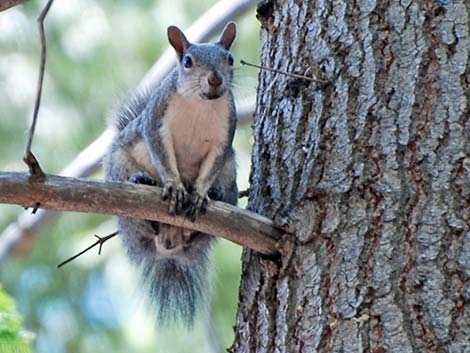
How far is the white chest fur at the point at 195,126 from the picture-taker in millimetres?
2068

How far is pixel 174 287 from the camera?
2271 millimetres

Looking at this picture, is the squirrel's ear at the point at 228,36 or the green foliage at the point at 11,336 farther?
the squirrel's ear at the point at 228,36

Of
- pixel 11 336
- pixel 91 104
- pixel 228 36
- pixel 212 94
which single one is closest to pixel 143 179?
pixel 212 94

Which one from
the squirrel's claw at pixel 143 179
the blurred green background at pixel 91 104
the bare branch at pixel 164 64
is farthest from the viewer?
the blurred green background at pixel 91 104

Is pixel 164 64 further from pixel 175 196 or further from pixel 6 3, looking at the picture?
pixel 6 3

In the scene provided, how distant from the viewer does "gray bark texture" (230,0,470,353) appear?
5.25 ft

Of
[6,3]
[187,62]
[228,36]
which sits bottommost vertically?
[6,3]

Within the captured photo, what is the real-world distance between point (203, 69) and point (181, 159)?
0.68 ft

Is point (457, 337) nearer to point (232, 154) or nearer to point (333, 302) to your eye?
point (333, 302)

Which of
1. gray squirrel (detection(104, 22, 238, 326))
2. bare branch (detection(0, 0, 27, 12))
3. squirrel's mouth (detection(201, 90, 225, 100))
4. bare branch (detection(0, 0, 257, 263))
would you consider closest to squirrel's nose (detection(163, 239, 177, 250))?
gray squirrel (detection(104, 22, 238, 326))

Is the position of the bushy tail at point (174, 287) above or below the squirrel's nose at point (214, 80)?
below

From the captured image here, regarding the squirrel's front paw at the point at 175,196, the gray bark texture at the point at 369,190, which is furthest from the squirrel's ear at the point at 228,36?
the squirrel's front paw at the point at 175,196

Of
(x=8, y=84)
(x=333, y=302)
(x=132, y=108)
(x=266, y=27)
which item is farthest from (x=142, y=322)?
(x=333, y=302)

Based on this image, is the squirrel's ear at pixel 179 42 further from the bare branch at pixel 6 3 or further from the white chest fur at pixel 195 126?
the bare branch at pixel 6 3
